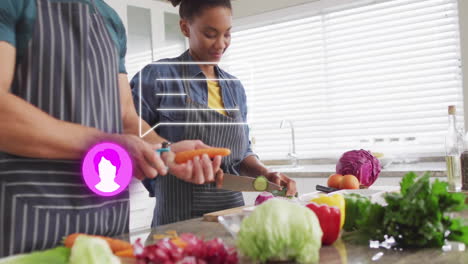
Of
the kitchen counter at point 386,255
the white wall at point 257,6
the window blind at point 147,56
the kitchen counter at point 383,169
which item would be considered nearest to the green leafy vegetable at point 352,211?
the kitchen counter at point 386,255

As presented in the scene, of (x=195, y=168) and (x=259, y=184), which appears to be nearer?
(x=195, y=168)

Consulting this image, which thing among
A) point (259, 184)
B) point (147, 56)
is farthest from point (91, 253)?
point (147, 56)

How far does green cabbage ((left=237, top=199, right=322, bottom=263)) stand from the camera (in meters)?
0.63

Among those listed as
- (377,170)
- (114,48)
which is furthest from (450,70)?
(114,48)

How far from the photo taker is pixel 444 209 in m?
0.69

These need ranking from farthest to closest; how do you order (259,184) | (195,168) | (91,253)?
1. (259,184)
2. (195,168)
3. (91,253)

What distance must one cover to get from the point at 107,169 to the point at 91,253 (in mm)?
427

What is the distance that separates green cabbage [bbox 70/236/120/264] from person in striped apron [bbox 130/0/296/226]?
590 mm

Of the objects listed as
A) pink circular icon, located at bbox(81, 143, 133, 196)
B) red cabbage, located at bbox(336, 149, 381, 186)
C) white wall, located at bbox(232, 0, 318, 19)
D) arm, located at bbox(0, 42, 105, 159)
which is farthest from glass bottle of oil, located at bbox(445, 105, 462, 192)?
white wall, located at bbox(232, 0, 318, 19)

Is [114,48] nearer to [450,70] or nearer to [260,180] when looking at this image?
[260,180]

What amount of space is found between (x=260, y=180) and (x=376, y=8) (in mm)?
1363

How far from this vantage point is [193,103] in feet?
4.11

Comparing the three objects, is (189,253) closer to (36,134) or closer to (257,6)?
(36,134)

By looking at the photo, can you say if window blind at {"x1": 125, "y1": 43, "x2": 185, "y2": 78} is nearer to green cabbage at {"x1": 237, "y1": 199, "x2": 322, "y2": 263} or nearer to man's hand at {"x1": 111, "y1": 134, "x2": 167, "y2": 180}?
man's hand at {"x1": 111, "y1": 134, "x2": 167, "y2": 180}
